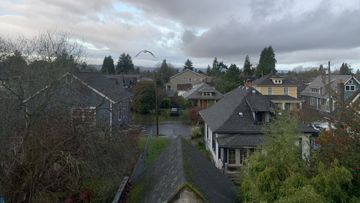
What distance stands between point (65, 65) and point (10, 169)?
1333cm

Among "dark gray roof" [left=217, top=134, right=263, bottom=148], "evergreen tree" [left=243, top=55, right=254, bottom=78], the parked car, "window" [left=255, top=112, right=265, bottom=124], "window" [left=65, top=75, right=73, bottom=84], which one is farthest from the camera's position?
"evergreen tree" [left=243, top=55, right=254, bottom=78]

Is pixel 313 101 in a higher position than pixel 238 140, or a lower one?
higher

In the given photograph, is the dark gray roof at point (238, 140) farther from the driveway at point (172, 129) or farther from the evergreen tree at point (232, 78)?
the evergreen tree at point (232, 78)

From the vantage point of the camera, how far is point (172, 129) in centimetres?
4319

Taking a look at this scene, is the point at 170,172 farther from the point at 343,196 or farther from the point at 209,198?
the point at 343,196

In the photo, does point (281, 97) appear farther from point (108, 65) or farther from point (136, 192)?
point (108, 65)

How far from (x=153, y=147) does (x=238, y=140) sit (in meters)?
9.26

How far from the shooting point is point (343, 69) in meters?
85.5

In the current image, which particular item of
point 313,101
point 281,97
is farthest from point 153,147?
point 313,101

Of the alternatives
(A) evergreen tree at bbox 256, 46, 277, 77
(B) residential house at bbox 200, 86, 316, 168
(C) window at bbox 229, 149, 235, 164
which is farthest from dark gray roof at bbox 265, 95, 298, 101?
(A) evergreen tree at bbox 256, 46, 277, 77

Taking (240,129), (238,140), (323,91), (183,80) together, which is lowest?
(238,140)

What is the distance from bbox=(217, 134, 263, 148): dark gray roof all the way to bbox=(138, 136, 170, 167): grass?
5.32 m

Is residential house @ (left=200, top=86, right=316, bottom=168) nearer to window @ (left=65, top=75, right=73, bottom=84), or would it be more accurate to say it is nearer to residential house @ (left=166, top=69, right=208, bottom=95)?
window @ (left=65, top=75, right=73, bottom=84)

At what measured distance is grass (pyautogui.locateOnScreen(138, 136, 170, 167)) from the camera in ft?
86.4
